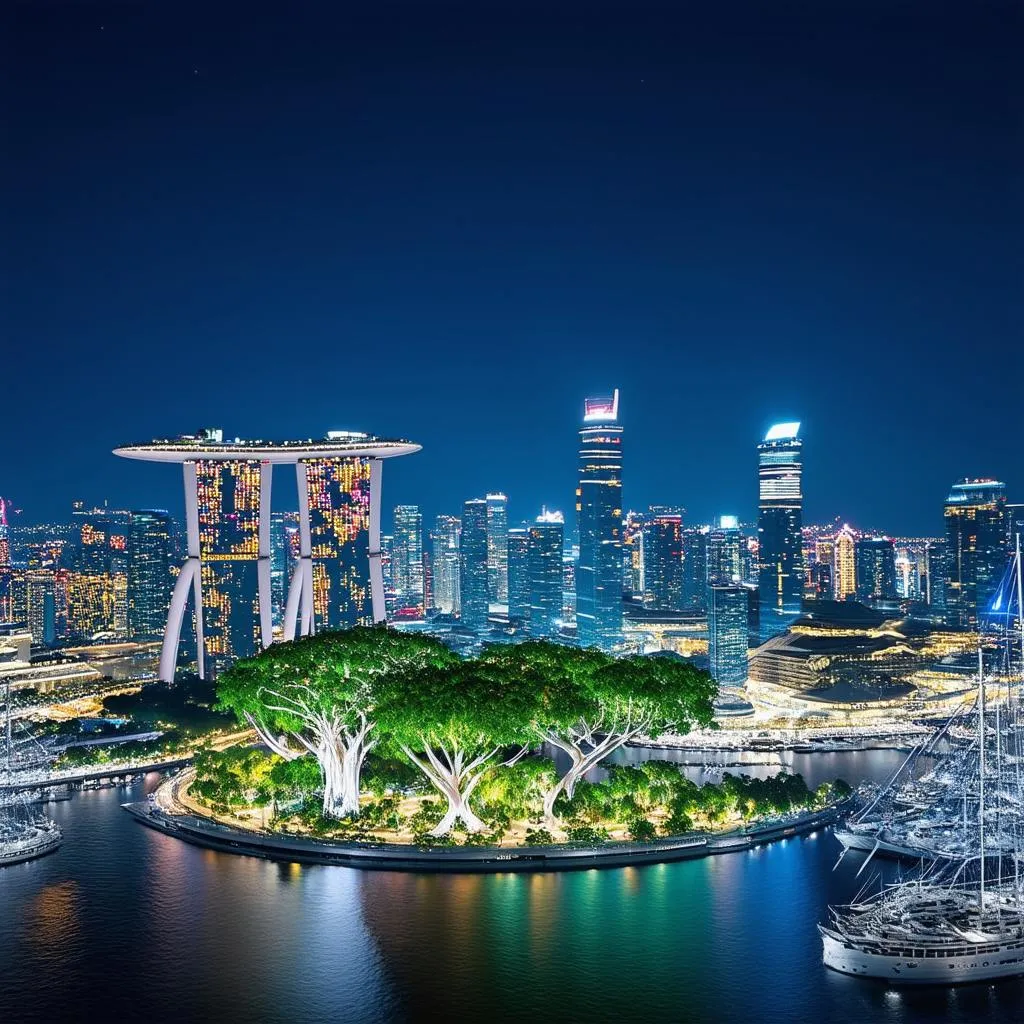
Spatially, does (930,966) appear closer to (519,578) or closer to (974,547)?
(974,547)

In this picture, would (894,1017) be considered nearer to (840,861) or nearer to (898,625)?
(840,861)

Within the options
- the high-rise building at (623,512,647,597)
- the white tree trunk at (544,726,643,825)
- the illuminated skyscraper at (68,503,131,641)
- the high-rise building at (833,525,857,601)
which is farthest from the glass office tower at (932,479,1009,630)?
the white tree trunk at (544,726,643,825)

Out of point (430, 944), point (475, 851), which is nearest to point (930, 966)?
point (430, 944)

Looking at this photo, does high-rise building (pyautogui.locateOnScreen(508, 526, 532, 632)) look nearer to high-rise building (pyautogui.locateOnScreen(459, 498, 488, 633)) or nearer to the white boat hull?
high-rise building (pyautogui.locateOnScreen(459, 498, 488, 633))

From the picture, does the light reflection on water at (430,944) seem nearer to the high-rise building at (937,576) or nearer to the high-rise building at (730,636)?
the high-rise building at (730,636)

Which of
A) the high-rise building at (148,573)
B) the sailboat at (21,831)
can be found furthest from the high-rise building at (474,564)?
the sailboat at (21,831)

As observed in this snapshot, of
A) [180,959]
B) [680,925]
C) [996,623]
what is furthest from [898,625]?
[180,959]
